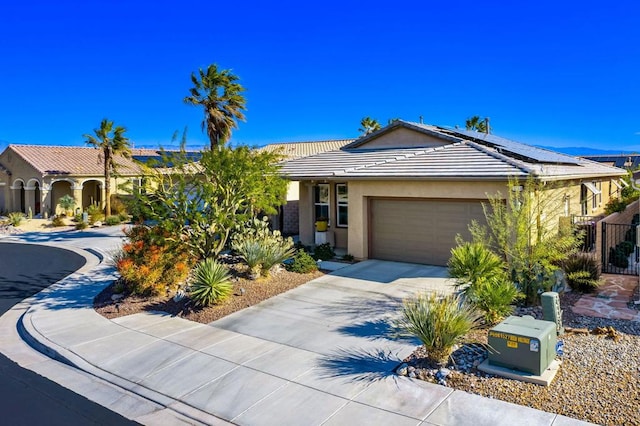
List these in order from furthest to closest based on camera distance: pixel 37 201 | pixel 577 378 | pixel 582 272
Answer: pixel 37 201 → pixel 582 272 → pixel 577 378

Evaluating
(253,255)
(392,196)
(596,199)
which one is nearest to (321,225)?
(392,196)

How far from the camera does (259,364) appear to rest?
28.2 ft

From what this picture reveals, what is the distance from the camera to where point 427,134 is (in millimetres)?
20812

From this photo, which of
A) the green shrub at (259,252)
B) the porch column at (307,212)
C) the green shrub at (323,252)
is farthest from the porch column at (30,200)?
the green shrub at (259,252)

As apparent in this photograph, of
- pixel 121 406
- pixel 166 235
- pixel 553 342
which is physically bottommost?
→ pixel 121 406

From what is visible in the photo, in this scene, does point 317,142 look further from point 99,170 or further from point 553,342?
point 553,342

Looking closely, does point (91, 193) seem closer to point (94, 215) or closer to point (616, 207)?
point (94, 215)

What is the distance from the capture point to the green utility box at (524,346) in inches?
289

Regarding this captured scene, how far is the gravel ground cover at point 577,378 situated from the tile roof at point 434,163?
593 centimetres

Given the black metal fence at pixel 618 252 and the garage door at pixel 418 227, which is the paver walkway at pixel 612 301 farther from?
the garage door at pixel 418 227

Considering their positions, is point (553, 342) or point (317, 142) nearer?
point (553, 342)

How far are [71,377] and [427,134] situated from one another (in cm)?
1636

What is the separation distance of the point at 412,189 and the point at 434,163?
4.15ft

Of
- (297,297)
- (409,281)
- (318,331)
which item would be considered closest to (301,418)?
(318,331)
